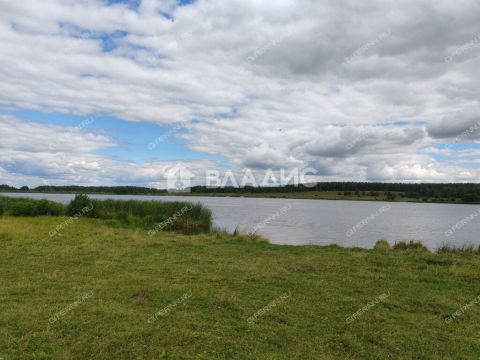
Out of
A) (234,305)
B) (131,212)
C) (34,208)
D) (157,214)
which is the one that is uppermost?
(34,208)

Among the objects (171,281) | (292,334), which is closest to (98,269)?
(171,281)

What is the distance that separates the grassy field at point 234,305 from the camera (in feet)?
19.1

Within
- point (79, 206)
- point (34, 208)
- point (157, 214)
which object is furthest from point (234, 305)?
point (34, 208)

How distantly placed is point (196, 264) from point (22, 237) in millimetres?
9348

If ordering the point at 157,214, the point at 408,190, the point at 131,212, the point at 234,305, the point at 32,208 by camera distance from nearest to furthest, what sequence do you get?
the point at 234,305
the point at 32,208
the point at 157,214
the point at 131,212
the point at 408,190

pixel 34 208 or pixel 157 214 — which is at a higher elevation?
pixel 34 208

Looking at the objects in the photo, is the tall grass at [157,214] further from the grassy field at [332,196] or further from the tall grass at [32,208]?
the grassy field at [332,196]

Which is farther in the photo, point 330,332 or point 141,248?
point 141,248

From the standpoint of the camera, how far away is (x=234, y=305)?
300 inches

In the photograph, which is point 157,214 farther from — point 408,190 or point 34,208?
point 408,190

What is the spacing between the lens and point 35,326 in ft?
20.8

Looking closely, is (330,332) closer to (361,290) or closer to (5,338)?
(361,290)

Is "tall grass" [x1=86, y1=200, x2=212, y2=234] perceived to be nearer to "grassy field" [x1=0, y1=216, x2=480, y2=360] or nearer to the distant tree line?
"grassy field" [x1=0, y1=216, x2=480, y2=360]

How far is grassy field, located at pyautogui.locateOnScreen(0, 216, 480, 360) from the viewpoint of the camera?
5828mm
